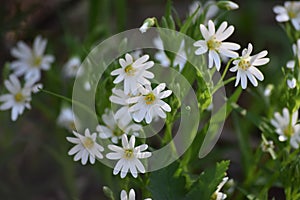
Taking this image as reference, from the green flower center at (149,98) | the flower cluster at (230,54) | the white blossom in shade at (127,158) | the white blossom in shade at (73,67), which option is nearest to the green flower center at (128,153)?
the white blossom in shade at (127,158)

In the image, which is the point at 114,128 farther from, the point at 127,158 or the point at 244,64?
the point at 244,64

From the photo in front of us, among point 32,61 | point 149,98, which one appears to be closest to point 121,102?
point 149,98

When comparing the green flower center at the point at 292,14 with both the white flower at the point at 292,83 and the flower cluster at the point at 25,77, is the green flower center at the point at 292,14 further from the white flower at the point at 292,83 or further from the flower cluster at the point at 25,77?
the flower cluster at the point at 25,77

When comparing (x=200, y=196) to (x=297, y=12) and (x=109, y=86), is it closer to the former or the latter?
(x=109, y=86)

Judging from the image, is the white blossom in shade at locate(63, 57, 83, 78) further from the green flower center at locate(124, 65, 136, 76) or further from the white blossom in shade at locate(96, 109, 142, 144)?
the green flower center at locate(124, 65, 136, 76)

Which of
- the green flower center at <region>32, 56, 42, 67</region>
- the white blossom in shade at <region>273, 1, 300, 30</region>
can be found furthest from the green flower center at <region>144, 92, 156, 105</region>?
the green flower center at <region>32, 56, 42, 67</region>
